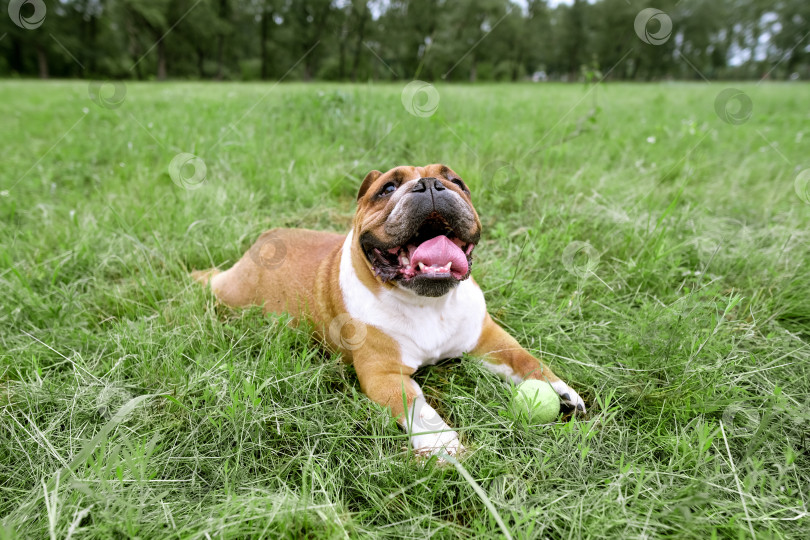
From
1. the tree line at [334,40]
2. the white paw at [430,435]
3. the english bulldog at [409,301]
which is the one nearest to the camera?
the white paw at [430,435]

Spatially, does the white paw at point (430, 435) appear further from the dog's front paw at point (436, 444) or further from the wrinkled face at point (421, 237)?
the wrinkled face at point (421, 237)

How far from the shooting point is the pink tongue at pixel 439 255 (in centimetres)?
225

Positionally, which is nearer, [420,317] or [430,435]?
[430,435]

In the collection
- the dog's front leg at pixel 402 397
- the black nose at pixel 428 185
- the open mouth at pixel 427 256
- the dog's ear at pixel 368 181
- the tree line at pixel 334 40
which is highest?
the tree line at pixel 334 40

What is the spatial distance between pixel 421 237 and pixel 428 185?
0.31 meters

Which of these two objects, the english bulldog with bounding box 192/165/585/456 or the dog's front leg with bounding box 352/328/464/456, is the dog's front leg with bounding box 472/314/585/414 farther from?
the dog's front leg with bounding box 352/328/464/456

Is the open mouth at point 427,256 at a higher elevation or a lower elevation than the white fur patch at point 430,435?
higher

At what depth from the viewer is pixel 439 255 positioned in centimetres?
225

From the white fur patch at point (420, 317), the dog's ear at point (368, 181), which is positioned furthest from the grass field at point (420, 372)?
the dog's ear at point (368, 181)

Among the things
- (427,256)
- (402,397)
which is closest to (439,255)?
(427,256)

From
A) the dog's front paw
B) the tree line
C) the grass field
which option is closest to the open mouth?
the grass field

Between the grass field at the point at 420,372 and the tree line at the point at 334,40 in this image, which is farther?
the tree line at the point at 334,40

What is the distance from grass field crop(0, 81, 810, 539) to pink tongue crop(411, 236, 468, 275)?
2.02 ft

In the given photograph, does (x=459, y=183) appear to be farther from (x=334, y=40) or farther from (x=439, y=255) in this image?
(x=334, y=40)
